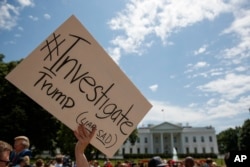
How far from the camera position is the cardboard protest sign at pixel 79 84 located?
10.3 feet

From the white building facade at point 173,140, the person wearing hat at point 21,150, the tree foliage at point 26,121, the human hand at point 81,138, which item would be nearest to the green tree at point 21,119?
the tree foliage at point 26,121

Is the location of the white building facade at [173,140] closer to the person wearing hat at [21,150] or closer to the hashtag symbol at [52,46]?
the person wearing hat at [21,150]

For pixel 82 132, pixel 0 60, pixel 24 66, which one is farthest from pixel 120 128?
pixel 0 60

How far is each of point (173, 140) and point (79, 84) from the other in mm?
119117

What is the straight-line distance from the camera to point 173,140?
391ft

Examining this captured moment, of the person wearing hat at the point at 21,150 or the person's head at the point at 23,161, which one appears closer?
the person's head at the point at 23,161

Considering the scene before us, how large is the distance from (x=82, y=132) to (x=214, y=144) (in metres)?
123

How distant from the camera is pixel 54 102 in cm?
315

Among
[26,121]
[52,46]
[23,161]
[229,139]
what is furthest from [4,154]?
[229,139]

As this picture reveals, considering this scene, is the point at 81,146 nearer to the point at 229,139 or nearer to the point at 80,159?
the point at 80,159

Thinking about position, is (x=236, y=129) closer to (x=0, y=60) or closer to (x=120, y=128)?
(x=0, y=60)

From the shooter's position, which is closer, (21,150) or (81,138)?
(81,138)

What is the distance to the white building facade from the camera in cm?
11769

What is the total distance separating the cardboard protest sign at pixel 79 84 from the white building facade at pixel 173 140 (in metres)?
115
